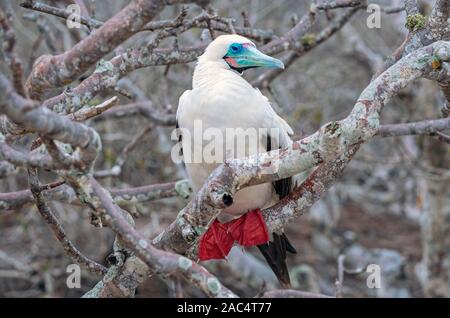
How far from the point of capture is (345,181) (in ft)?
30.0

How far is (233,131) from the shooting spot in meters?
3.66

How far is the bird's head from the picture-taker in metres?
3.90

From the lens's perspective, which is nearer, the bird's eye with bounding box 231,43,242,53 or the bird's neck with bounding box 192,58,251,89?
the bird's neck with bounding box 192,58,251,89

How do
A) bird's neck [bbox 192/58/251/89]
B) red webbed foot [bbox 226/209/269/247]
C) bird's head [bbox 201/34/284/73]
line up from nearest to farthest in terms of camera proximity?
red webbed foot [bbox 226/209/269/247] < bird's neck [bbox 192/58/251/89] < bird's head [bbox 201/34/284/73]

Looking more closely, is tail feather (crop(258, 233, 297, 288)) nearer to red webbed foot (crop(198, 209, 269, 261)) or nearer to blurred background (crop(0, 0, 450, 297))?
red webbed foot (crop(198, 209, 269, 261))

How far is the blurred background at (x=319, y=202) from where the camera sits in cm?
615

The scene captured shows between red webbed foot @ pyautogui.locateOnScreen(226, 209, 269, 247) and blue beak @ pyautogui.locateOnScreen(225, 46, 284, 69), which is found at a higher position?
blue beak @ pyautogui.locateOnScreen(225, 46, 284, 69)

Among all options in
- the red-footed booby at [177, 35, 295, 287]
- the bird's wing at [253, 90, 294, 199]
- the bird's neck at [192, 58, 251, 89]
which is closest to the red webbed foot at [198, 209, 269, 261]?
the red-footed booby at [177, 35, 295, 287]

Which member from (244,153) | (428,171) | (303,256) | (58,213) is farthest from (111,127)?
(244,153)

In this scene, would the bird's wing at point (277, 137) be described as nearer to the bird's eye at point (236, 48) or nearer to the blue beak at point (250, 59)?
the blue beak at point (250, 59)

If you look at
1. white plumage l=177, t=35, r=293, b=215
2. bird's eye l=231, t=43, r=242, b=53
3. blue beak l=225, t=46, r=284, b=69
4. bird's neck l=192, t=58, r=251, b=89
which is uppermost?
bird's eye l=231, t=43, r=242, b=53

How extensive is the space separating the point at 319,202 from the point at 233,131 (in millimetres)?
4412

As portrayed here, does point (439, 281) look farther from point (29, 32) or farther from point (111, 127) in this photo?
point (29, 32)

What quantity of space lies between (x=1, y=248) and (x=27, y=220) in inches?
38.3
